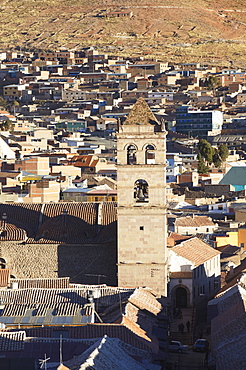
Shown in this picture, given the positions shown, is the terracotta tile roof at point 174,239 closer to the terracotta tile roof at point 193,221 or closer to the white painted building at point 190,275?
the white painted building at point 190,275

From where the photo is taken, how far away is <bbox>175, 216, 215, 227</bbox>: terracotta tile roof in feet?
164

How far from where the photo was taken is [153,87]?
460 ft

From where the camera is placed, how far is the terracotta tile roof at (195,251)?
39622mm

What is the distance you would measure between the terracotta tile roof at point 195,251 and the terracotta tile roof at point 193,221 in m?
6.42

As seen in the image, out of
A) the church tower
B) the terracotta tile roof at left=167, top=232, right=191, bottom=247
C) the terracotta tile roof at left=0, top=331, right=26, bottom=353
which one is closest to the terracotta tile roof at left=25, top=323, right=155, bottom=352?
the terracotta tile roof at left=0, top=331, right=26, bottom=353

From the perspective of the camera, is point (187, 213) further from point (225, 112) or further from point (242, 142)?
point (225, 112)

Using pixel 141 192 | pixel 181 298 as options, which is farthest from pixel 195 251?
pixel 141 192

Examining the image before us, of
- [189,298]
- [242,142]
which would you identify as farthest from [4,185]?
[242,142]

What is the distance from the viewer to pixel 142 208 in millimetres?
34969

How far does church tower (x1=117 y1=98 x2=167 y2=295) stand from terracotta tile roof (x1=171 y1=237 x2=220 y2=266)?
4.03 m

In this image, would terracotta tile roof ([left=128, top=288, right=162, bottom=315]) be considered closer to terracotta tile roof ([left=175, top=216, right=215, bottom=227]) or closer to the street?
the street

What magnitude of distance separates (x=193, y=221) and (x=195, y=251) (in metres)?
9.58

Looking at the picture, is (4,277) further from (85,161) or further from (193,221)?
(85,161)

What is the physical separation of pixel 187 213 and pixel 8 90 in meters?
87.4
